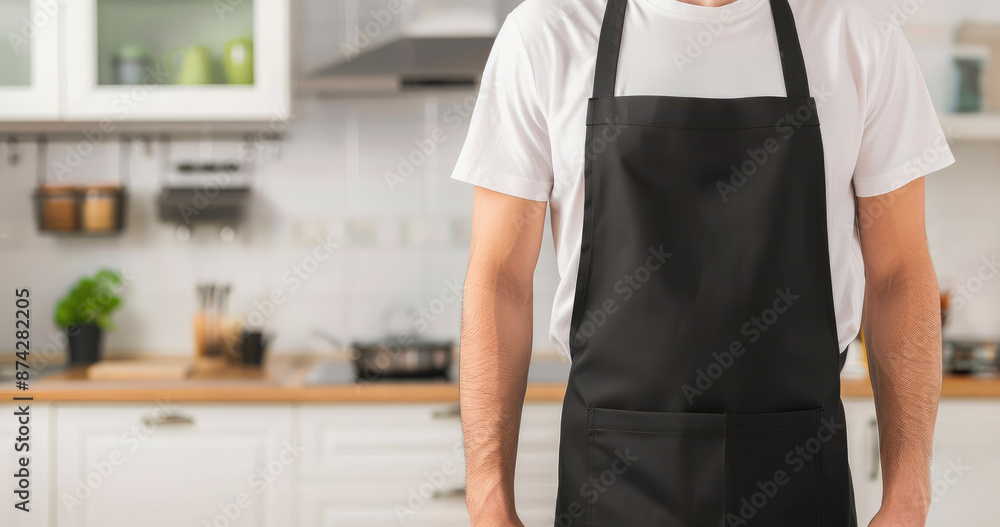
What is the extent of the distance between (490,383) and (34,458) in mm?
1696

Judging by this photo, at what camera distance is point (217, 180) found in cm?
244

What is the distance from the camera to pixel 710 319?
806 mm

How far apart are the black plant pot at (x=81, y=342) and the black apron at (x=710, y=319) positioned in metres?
2.02

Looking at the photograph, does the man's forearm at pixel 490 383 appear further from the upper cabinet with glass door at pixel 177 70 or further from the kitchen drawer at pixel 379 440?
the upper cabinet with glass door at pixel 177 70

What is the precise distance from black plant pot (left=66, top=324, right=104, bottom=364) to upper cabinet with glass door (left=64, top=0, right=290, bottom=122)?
661 mm

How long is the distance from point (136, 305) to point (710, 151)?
88.2 inches

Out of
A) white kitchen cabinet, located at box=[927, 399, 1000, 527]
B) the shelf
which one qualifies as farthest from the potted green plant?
the shelf

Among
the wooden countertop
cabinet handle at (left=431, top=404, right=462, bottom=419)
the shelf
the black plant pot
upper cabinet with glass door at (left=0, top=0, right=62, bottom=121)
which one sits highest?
upper cabinet with glass door at (left=0, top=0, right=62, bottom=121)

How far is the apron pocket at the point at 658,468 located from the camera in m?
0.79

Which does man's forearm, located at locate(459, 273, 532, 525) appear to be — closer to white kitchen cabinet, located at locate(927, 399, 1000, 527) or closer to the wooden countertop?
the wooden countertop

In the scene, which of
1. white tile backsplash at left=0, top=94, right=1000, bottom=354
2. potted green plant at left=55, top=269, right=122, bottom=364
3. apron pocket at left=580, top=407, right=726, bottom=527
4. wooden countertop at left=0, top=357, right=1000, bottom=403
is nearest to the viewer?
apron pocket at left=580, top=407, right=726, bottom=527

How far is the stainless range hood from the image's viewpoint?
211cm

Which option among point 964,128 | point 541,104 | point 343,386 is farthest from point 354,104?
point 964,128

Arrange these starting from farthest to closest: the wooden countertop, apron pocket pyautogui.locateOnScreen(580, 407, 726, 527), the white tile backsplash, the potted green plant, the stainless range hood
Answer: the white tile backsplash, the potted green plant, the stainless range hood, the wooden countertop, apron pocket pyautogui.locateOnScreen(580, 407, 726, 527)
